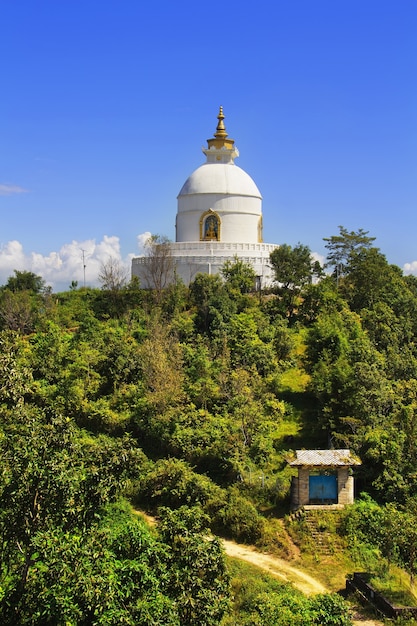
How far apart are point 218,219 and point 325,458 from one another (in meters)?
19.9

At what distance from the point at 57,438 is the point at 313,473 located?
35.2 ft

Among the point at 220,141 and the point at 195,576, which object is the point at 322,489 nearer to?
the point at 195,576

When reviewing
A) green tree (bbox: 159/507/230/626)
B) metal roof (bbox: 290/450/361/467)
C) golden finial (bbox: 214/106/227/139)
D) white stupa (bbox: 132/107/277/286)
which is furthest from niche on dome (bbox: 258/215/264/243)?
green tree (bbox: 159/507/230/626)

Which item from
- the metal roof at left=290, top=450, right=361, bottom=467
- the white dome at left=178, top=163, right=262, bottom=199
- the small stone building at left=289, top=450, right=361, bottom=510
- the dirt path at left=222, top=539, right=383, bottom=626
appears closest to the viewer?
the dirt path at left=222, top=539, right=383, bottom=626

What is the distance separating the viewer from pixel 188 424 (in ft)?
73.9

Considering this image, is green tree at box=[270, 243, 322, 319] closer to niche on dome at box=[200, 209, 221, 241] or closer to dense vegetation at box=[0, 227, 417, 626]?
dense vegetation at box=[0, 227, 417, 626]

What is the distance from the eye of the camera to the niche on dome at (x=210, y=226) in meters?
36.9

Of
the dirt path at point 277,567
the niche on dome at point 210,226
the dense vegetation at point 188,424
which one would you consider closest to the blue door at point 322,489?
the dense vegetation at point 188,424

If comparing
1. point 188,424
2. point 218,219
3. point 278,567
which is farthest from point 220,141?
point 278,567

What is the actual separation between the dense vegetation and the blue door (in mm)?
809

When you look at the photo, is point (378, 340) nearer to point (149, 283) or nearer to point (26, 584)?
point (149, 283)

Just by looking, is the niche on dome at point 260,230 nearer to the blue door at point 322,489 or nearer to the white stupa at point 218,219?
the white stupa at point 218,219

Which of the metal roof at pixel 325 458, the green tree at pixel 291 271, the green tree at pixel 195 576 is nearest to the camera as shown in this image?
the green tree at pixel 195 576

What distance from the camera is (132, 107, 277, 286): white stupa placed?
115 feet
